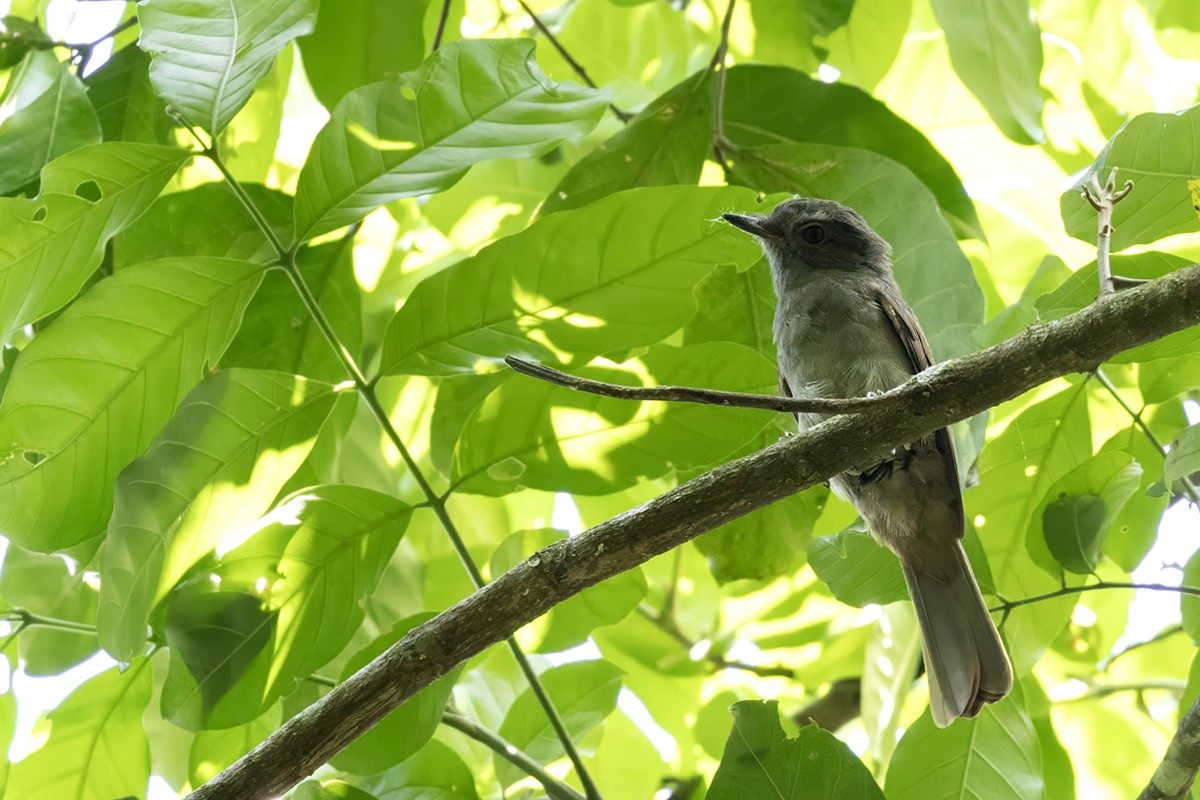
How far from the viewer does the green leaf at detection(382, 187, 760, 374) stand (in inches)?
87.0

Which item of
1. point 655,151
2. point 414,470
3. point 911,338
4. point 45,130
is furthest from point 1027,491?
point 45,130

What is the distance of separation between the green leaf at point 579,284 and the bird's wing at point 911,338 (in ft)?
3.48

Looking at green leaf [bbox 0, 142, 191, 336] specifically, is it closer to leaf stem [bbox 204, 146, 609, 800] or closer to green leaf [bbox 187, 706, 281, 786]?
leaf stem [bbox 204, 146, 609, 800]

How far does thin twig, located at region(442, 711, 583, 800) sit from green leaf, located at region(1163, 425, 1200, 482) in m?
1.29

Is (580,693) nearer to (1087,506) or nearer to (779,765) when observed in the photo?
(779,765)

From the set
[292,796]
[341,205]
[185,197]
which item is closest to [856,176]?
[341,205]

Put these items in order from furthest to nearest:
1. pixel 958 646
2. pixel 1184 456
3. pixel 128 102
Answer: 1. pixel 128 102
2. pixel 958 646
3. pixel 1184 456

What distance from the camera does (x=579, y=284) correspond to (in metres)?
2.24

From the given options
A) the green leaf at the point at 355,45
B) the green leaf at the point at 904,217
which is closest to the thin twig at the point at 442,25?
the green leaf at the point at 355,45

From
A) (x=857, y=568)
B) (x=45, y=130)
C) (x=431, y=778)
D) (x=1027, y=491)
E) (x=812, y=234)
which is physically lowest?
(x=431, y=778)

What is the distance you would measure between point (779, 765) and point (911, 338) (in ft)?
5.00

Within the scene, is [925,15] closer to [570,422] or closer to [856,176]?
[856,176]

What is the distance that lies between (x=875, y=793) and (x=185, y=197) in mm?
2022

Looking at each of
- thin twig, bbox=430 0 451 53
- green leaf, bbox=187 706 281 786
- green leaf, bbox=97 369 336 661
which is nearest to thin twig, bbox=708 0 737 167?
thin twig, bbox=430 0 451 53
